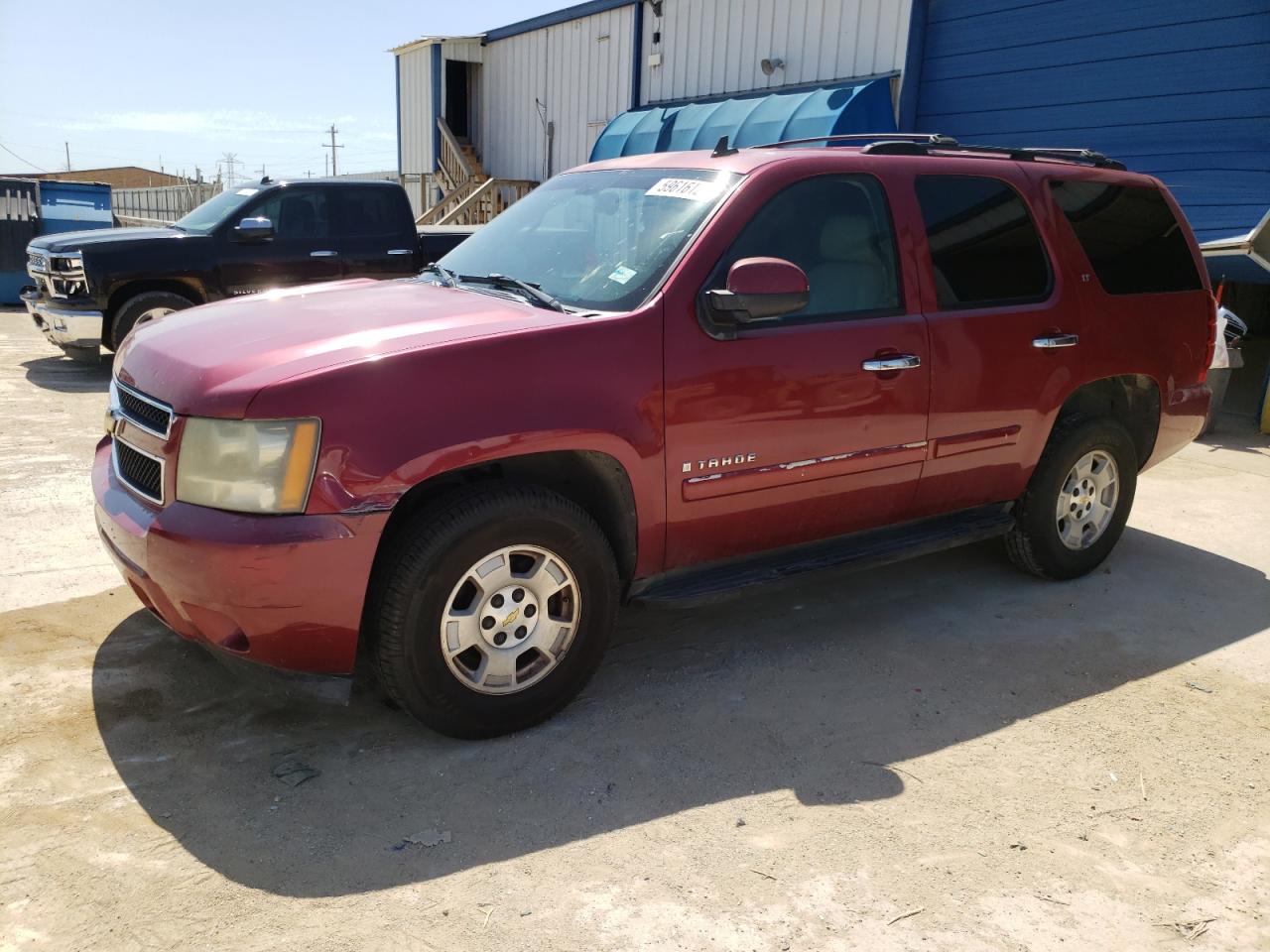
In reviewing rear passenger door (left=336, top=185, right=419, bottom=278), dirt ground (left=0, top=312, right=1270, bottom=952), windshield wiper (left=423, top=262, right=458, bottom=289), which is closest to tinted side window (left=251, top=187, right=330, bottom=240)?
rear passenger door (left=336, top=185, right=419, bottom=278)

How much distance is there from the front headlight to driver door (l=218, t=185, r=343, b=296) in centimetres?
739

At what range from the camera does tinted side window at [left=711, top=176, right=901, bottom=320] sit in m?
3.76

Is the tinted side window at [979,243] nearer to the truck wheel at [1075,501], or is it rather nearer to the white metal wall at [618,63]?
the truck wheel at [1075,501]

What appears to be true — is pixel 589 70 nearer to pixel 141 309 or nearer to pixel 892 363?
pixel 141 309

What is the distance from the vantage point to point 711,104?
1432 cm

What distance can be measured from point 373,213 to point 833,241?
7.42 m

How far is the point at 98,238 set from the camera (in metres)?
9.54

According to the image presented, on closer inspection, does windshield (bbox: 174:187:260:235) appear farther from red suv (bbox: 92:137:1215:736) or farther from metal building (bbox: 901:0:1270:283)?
metal building (bbox: 901:0:1270:283)

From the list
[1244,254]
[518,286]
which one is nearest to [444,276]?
[518,286]

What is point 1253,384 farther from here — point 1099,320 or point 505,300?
point 505,300

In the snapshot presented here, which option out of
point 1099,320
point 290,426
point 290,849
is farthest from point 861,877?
point 1099,320

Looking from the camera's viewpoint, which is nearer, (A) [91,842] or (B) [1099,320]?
(A) [91,842]

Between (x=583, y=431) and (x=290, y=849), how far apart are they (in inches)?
57.8

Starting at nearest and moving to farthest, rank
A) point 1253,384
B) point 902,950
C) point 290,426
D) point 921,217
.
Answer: point 902,950 < point 290,426 < point 921,217 < point 1253,384
